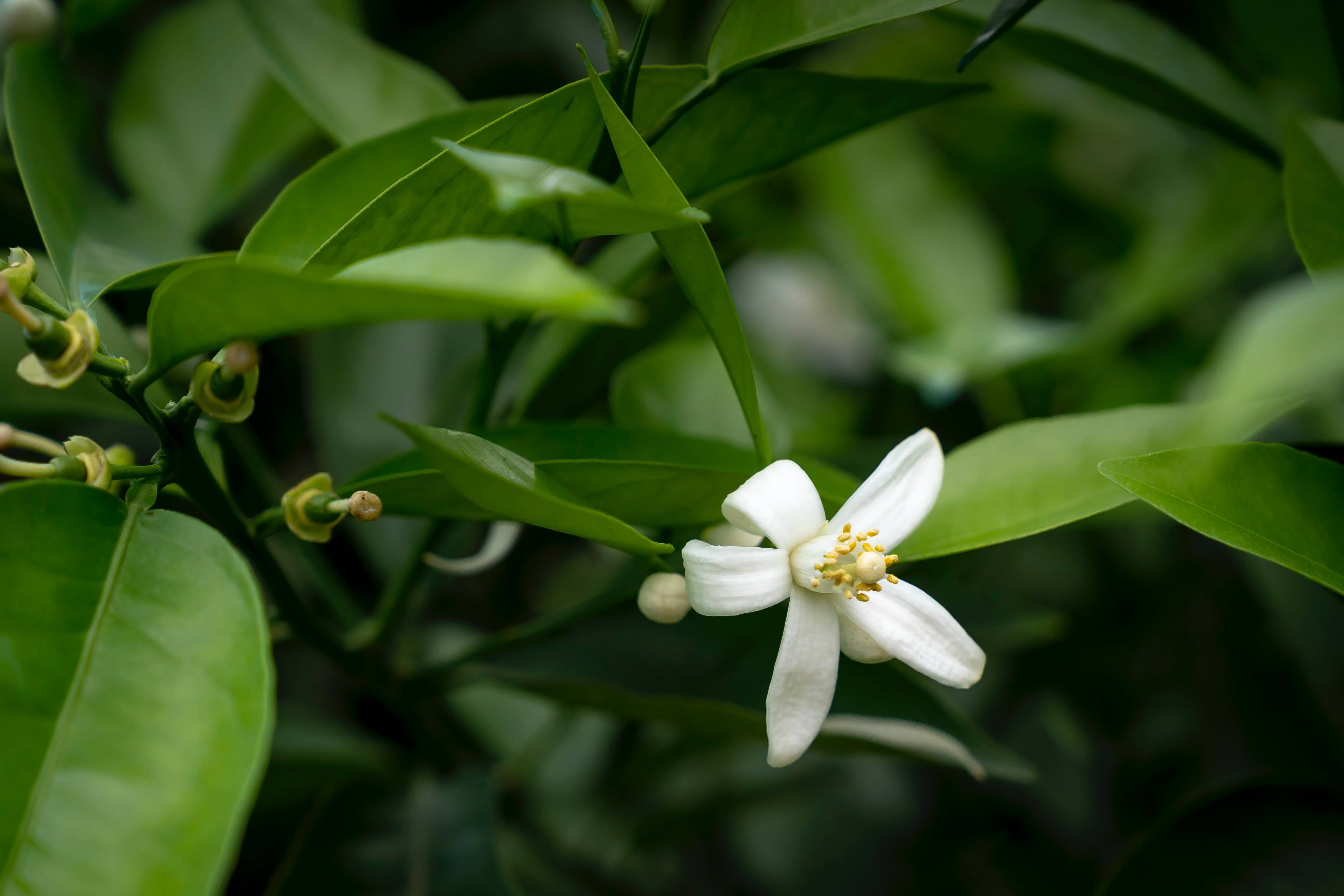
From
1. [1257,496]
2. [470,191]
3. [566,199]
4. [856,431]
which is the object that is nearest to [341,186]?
[470,191]

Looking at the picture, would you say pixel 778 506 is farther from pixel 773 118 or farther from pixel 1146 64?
pixel 1146 64

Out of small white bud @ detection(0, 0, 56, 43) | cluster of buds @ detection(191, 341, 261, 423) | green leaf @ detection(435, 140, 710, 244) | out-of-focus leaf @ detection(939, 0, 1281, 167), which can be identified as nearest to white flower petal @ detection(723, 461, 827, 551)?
green leaf @ detection(435, 140, 710, 244)

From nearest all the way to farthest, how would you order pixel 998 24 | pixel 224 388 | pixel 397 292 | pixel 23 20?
1. pixel 397 292
2. pixel 224 388
3. pixel 998 24
4. pixel 23 20

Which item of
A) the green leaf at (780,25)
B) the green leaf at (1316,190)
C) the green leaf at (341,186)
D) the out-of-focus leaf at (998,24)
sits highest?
the green leaf at (780,25)

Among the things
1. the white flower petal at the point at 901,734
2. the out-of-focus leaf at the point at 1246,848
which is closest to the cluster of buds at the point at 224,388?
the white flower petal at the point at 901,734

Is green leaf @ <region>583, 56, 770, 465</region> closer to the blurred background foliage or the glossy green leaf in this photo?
the glossy green leaf

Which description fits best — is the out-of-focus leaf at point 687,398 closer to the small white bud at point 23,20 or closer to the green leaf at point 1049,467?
the green leaf at point 1049,467

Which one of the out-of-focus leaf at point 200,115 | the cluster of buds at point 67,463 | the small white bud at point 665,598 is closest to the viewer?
the cluster of buds at point 67,463

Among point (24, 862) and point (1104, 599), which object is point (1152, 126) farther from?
point (24, 862)
